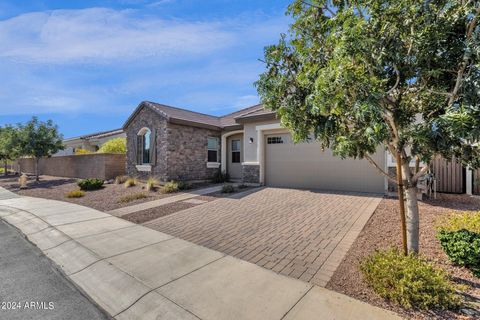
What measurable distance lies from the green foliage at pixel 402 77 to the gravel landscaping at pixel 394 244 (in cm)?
188

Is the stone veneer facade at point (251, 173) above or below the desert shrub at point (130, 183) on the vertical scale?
above

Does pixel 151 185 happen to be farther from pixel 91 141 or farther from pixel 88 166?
pixel 91 141

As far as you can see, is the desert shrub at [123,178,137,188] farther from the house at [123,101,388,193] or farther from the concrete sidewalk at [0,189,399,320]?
the concrete sidewalk at [0,189,399,320]

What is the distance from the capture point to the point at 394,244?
15.8 ft

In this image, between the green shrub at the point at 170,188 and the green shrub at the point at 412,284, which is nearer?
the green shrub at the point at 412,284

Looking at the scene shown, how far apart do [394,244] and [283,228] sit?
2.42m

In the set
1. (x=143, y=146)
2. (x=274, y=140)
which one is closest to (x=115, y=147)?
(x=143, y=146)

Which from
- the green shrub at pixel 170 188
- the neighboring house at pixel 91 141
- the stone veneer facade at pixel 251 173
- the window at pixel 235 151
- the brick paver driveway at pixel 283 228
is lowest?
the brick paver driveway at pixel 283 228

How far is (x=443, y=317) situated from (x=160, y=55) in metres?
11.0

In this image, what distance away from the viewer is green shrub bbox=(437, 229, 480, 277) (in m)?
3.64

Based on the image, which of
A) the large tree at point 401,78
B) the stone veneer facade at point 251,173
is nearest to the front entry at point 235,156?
the stone veneer facade at point 251,173

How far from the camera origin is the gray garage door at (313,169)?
10.3m

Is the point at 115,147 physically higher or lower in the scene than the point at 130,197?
higher

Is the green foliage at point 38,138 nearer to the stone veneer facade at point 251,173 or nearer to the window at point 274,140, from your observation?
the stone veneer facade at point 251,173
